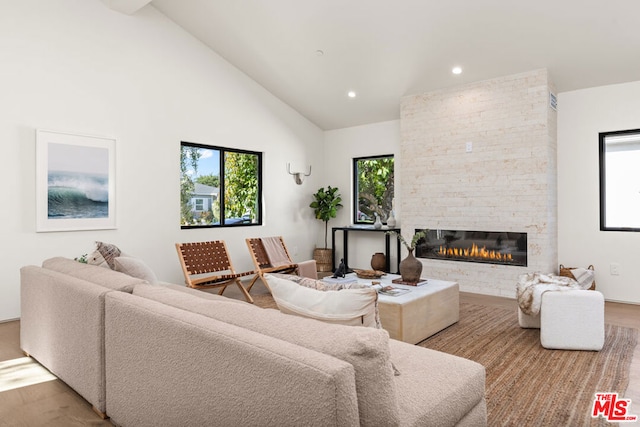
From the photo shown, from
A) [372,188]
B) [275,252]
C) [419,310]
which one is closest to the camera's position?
[419,310]

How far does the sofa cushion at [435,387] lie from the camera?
1512 millimetres

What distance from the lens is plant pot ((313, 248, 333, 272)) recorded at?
731 centimetres

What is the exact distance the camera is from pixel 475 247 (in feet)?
18.8

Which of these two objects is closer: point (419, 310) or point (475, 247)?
point (419, 310)

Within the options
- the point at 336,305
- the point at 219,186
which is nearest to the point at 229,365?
the point at 336,305

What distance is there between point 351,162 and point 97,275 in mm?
5458

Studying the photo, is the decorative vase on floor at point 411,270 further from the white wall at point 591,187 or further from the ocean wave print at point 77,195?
the ocean wave print at point 77,195

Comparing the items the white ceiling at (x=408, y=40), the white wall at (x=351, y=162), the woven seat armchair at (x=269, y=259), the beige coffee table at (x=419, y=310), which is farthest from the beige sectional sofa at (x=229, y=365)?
the white wall at (x=351, y=162)

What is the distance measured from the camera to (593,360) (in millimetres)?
3154

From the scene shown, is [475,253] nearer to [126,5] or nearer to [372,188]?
[372,188]

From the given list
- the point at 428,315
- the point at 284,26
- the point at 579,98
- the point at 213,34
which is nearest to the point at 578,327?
the point at 428,315

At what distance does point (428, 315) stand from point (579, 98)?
142 inches

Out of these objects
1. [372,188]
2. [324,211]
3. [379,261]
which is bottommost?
[379,261]

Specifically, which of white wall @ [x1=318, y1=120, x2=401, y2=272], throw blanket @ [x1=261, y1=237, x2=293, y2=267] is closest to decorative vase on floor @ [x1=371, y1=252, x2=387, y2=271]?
white wall @ [x1=318, y1=120, x2=401, y2=272]
